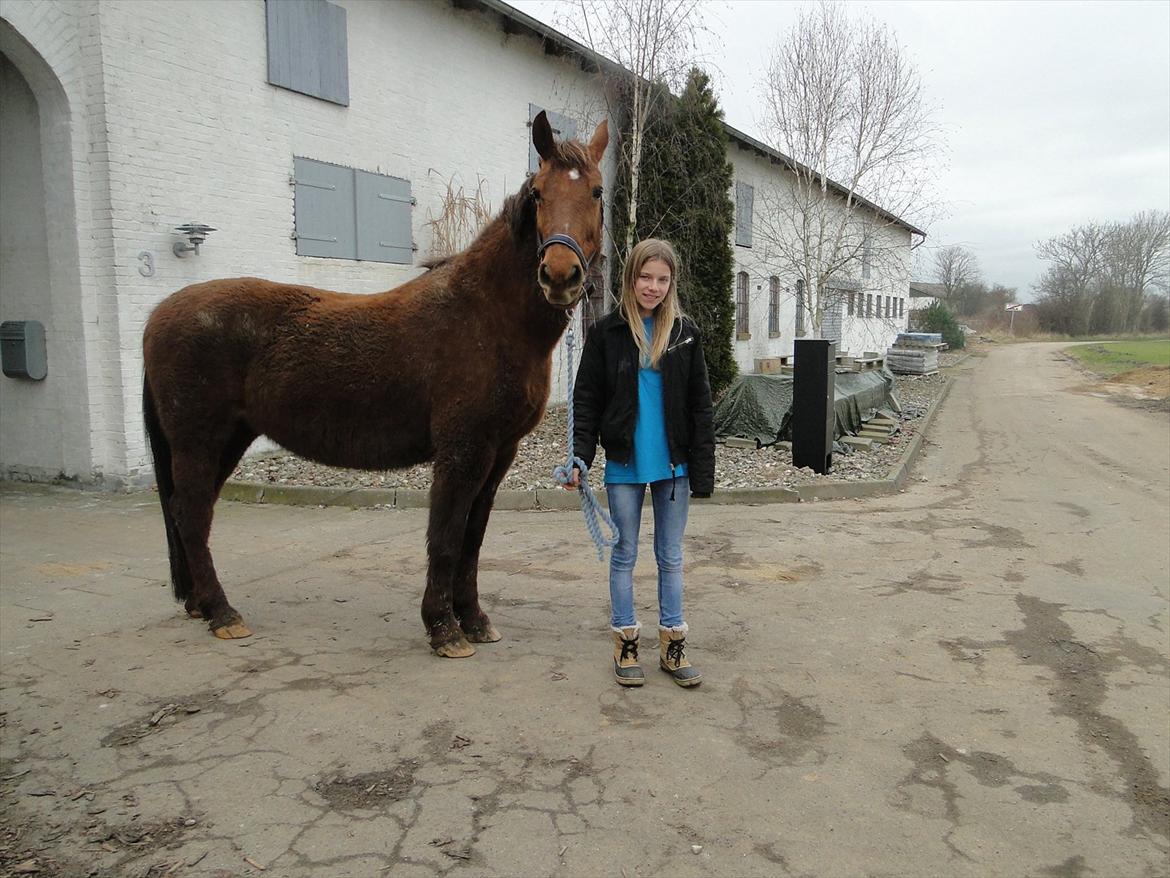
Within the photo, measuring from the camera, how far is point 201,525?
4340 mm

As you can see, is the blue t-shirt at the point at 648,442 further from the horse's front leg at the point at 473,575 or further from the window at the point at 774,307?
the window at the point at 774,307

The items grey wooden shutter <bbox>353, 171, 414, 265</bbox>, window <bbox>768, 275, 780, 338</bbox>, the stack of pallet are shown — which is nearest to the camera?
grey wooden shutter <bbox>353, 171, 414, 265</bbox>

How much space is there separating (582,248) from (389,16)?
9.71 meters

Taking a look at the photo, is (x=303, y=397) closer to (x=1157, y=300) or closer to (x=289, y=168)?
(x=289, y=168)

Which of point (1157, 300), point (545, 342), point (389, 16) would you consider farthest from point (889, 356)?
point (1157, 300)

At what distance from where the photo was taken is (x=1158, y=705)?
3.74 metres

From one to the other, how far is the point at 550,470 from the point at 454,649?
5477 mm

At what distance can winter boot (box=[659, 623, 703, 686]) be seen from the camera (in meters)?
3.77

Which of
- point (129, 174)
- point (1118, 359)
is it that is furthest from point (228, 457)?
point (1118, 359)

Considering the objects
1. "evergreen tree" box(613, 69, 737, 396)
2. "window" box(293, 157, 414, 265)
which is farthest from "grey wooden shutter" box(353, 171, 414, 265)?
"evergreen tree" box(613, 69, 737, 396)

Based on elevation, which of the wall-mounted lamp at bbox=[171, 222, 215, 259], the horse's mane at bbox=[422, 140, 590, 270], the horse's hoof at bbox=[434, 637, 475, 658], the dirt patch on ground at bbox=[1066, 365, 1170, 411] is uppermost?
the wall-mounted lamp at bbox=[171, 222, 215, 259]

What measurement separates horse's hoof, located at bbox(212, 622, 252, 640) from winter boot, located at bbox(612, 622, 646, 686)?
206 centimetres

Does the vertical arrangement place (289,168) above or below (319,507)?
above

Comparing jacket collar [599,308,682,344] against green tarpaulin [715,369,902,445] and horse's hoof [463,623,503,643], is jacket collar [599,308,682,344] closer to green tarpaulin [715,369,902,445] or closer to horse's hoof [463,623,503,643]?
horse's hoof [463,623,503,643]
